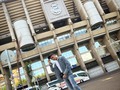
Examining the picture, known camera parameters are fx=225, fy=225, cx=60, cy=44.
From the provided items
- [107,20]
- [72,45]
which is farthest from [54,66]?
[107,20]

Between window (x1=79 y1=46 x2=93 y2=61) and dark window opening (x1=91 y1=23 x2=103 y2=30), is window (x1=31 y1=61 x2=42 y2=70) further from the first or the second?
dark window opening (x1=91 y1=23 x2=103 y2=30)

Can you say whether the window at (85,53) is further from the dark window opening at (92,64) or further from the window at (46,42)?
the window at (46,42)

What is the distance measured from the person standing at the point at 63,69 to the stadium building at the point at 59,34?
2533 centimetres

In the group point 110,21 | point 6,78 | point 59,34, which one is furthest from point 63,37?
point 6,78

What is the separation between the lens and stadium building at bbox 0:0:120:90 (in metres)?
32.3

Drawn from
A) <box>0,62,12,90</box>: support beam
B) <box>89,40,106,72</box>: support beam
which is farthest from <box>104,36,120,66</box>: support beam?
<box>0,62,12,90</box>: support beam

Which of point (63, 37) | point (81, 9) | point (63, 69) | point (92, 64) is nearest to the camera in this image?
point (63, 69)

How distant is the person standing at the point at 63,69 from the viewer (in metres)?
5.87

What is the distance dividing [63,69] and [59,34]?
2798 centimetres

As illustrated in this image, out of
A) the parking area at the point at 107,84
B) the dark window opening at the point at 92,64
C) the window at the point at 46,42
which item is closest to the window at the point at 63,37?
the window at the point at 46,42

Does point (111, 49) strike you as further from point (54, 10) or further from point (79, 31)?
point (54, 10)

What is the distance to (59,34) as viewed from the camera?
33844 mm

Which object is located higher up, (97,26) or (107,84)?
(97,26)

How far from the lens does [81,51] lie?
36.8 m
